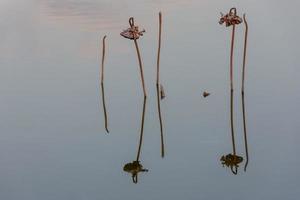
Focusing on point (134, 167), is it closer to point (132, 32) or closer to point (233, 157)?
point (233, 157)

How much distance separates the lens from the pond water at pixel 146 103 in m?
1.75

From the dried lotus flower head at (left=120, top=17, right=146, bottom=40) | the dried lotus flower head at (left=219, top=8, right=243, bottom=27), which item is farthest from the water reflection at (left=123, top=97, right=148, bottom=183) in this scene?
the dried lotus flower head at (left=219, top=8, right=243, bottom=27)

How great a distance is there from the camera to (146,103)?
1780mm

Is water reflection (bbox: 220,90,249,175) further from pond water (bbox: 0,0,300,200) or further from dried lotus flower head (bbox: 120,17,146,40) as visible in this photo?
dried lotus flower head (bbox: 120,17,146,40)

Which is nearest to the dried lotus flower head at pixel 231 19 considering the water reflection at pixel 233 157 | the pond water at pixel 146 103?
the pond water at pixel 146 103

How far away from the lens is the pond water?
175 cm

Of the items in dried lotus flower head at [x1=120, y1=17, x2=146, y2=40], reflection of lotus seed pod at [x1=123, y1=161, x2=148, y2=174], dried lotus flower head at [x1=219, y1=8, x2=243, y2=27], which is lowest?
reflection of lotus seed pod at [x1=123, y1=161, x2=148, y2=174]

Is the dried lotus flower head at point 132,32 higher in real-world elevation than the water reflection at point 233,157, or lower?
higher

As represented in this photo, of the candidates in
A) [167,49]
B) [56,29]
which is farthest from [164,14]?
[56,29]

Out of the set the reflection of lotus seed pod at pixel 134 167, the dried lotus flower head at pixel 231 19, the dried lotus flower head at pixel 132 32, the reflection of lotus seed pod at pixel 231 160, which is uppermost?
the dried lotus flower head at pixel 231 19

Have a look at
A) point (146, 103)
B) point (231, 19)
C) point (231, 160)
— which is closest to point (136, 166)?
point (146, 103)

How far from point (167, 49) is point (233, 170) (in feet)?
1.95

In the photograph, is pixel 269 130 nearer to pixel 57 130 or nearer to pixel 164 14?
pixel 164 14

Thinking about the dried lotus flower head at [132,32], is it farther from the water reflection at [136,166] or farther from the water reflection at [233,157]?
the water reflection at [233,157]
